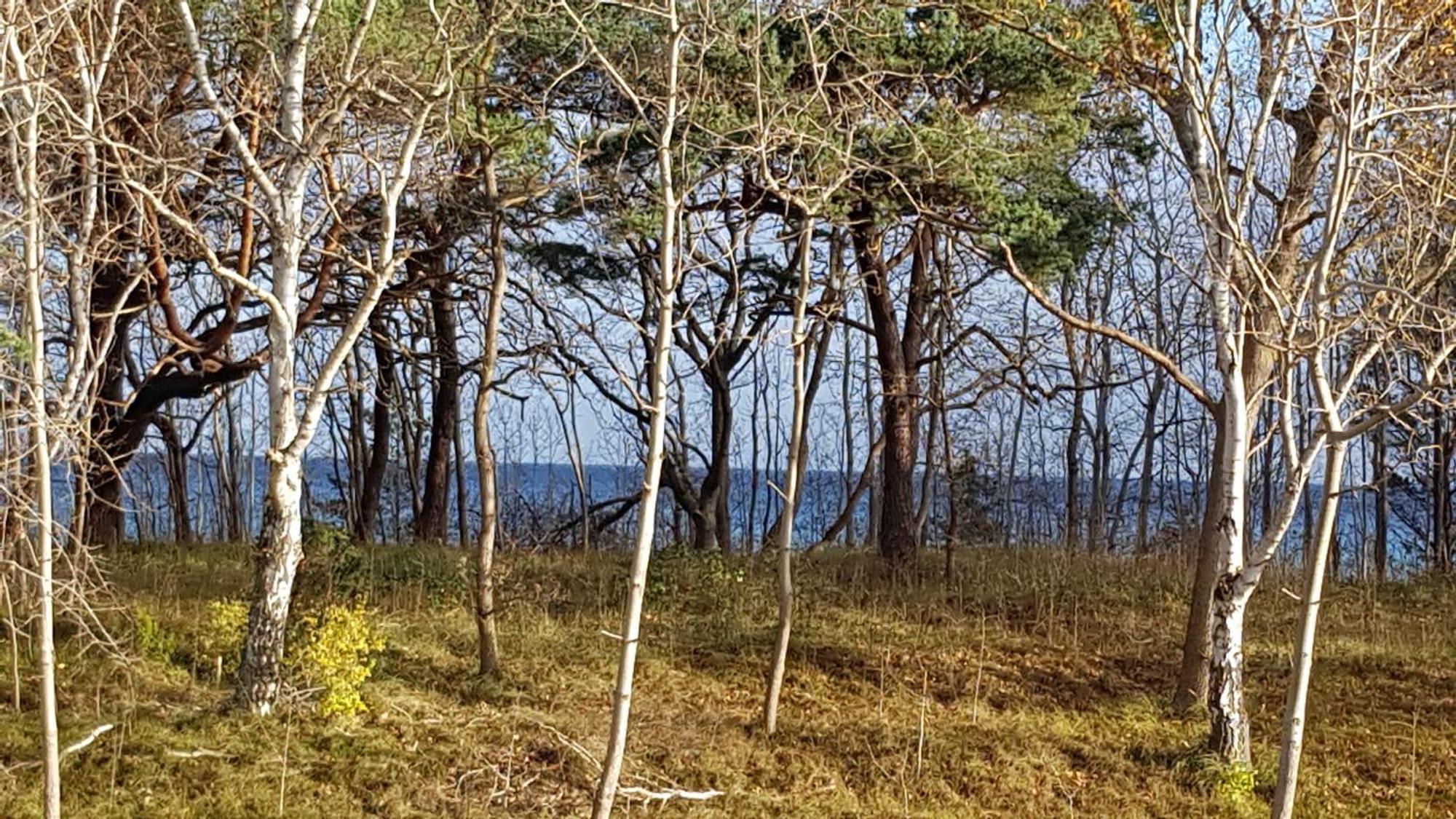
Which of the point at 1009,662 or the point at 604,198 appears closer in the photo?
the point at 1009,662

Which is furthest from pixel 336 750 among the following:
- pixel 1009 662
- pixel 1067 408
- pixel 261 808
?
pixel 1067 408

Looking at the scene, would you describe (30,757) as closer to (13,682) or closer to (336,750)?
(13,682)

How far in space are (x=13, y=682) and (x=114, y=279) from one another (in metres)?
4.65

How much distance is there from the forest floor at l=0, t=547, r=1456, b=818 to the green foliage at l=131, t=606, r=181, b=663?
33 mm

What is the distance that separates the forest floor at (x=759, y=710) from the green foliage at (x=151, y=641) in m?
0.03

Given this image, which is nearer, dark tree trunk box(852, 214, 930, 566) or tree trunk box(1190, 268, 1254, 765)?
tree trunk box(1190, 268, 1254, 765)

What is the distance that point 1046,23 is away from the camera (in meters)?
9.35

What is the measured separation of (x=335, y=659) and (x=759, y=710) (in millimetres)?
2971

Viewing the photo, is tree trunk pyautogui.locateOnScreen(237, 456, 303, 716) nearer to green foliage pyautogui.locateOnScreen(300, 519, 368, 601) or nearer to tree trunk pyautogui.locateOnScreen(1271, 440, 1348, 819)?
green foliage pyautogui.locateOnScreen(300, 519, 368, 601)

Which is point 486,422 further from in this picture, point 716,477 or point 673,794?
point 716,477

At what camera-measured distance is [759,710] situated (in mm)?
8297

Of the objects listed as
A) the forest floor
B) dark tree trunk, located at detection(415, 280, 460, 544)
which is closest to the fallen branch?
the forest floor

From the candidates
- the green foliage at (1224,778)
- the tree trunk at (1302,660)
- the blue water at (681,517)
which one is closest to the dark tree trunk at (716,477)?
the blue water at (681,517)

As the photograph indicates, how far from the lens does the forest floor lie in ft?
21.9
